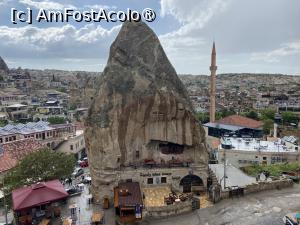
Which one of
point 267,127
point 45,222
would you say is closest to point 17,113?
point 267,127

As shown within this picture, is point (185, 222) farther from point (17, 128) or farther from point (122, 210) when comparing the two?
point (17, 128)

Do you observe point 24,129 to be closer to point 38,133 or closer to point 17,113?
point 38,133

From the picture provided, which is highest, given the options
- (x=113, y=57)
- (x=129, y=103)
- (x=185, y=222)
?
(x=113, y=57)

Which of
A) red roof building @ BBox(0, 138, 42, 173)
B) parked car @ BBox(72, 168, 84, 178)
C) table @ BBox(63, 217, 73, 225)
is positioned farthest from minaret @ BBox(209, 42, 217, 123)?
table @ BBox(63, 217, 73, 225)

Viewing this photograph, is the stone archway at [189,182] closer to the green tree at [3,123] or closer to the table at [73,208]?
the table at [73,208]

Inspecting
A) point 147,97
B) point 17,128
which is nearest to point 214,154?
point 147,97
